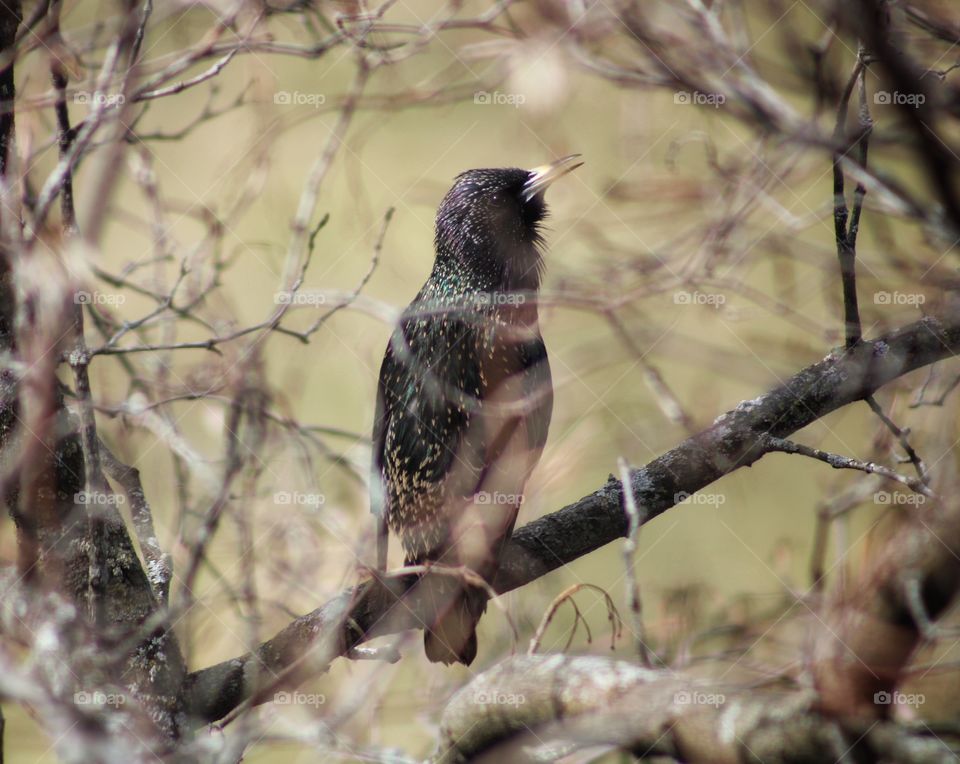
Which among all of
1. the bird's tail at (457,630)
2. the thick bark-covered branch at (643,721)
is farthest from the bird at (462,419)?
the thick bark-covered branch at (643,721)

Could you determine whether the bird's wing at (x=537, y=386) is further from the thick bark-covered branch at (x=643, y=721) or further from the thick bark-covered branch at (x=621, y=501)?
the thick bark-covered branch at (x=643, y=721)

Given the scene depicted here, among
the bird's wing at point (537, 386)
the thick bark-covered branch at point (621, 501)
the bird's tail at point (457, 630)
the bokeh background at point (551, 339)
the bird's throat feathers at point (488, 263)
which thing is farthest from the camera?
the bird's throat feathers at point (488, 263)

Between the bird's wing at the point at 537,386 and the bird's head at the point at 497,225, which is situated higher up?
the bird's head at the point at 497,225

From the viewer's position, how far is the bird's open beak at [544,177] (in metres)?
3.65

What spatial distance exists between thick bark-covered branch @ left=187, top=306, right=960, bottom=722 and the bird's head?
113cm

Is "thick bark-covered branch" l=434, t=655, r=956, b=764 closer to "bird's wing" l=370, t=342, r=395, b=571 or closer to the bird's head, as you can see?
"bird's wing" l=370, t=342, r=395, b=571

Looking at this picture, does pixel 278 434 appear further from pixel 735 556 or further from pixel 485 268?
pixel 735 556

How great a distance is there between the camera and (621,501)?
2652 mm

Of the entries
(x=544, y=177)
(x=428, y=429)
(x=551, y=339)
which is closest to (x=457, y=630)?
(x=428, y=429)

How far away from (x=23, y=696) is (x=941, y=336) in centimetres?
218

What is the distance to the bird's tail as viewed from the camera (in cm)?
290

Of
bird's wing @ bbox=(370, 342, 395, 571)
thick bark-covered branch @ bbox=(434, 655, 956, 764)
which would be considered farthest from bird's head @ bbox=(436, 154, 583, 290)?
thick bark-covered branch @ bbox=(434, 655, 956, 764)

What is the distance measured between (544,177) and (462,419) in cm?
111

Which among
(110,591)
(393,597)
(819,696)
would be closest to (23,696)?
(819,696)
